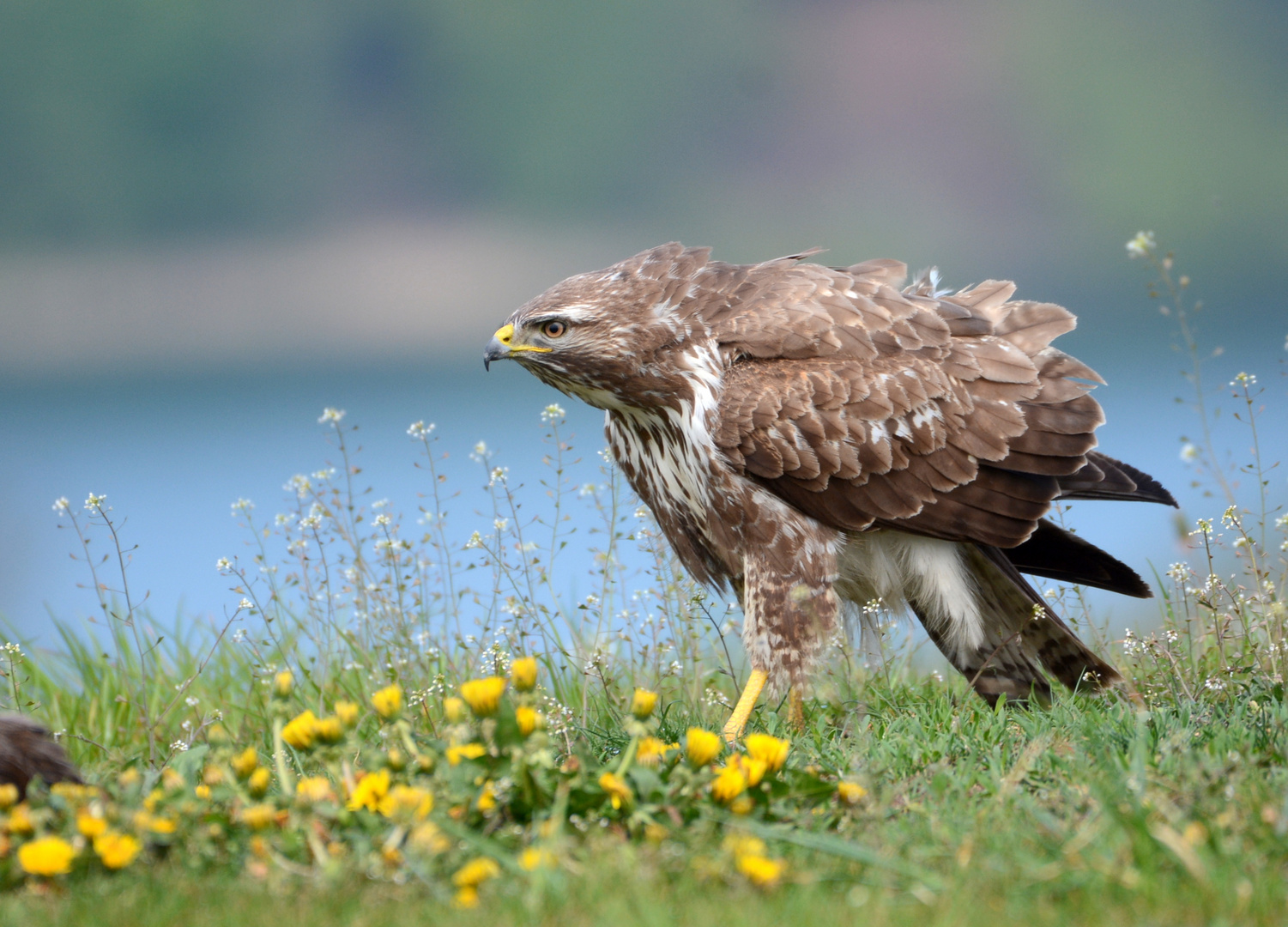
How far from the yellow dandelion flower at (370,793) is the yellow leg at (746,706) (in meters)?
1.73

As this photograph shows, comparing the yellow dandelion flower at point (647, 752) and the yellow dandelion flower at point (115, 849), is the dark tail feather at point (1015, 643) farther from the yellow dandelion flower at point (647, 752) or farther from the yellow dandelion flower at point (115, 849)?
the yellow dandelion flower at point (115, 849)

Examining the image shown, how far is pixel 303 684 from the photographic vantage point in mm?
5188

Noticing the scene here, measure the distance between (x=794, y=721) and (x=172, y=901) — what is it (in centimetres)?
258

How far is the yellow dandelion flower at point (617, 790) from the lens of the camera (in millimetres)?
2680

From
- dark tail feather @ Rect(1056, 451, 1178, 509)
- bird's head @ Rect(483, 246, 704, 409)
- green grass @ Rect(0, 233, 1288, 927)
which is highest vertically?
bird's head @ Rect(483, 246, 704, 409)

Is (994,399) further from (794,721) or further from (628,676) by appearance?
(628,676)

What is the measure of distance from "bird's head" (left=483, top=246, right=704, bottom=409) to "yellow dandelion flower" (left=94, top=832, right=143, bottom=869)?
2538 millimetres

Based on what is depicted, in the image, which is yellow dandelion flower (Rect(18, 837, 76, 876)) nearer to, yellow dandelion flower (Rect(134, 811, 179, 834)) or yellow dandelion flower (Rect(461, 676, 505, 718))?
yellow dandelion flower (Rect(134, 811, 179, 834))

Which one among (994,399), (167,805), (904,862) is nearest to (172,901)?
(167,805)

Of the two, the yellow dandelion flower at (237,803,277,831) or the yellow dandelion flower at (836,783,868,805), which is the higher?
the yellow dandelion flower at (237,803,277,831)

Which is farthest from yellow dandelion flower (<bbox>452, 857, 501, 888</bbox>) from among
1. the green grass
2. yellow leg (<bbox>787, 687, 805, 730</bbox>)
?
yellow leg (<bbox>787, 687, 805, 730</bbox>)

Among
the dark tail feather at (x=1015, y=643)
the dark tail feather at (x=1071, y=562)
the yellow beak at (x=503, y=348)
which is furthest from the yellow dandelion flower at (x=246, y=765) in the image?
the dark tail feather at (x=1071, y=562)

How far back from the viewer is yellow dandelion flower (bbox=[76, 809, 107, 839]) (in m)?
2.44

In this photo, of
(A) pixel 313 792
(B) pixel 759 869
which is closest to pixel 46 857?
(A) pixel 313 792
